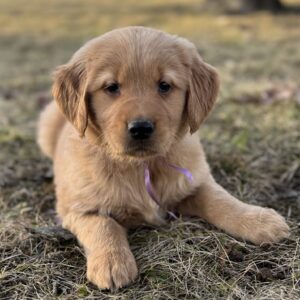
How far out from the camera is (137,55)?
319cm

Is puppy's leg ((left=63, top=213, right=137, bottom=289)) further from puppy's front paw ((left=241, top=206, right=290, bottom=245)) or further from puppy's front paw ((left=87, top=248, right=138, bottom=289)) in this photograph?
puppy's front paw ((left=241, top=206, right=290, bottom=245))

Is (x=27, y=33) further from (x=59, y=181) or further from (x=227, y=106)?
(x=59, y=181)

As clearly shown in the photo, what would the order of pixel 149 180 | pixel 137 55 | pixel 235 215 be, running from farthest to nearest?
pixel 149 180
pixel 235 215
pixel 137 55

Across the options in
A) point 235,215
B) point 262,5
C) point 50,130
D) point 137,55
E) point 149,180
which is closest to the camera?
point 137,55

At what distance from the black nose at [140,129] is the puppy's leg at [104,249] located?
0.64 m

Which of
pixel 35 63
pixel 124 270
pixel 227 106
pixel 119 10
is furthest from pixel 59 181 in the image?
pixel 119 10

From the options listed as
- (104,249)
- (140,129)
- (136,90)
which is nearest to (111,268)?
(104,249)

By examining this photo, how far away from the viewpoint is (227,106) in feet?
21.3

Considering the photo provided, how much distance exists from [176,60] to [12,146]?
2.67 meters

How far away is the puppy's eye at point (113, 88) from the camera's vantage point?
323 cm

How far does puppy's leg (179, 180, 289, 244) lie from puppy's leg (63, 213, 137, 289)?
57 cm

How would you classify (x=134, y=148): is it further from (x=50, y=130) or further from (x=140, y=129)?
(x=50, y=130)

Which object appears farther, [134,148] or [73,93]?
[73,93]

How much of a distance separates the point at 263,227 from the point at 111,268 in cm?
100
